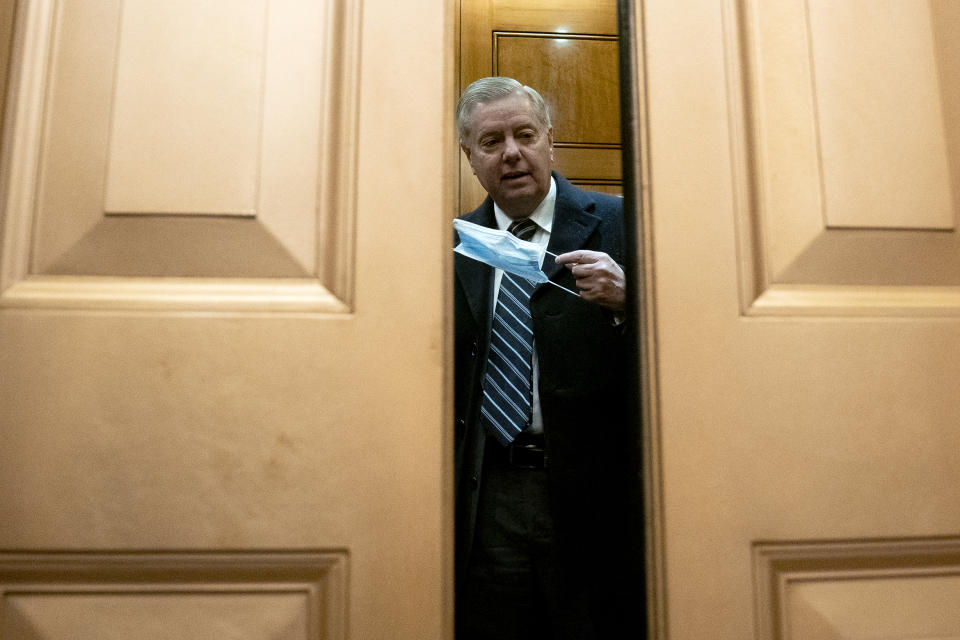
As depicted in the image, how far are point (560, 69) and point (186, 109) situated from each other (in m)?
1.72

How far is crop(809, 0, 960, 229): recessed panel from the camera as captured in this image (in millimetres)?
793

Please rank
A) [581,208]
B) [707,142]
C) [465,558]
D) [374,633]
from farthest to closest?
[581,208] < [465,558] < [707,142] < [374,633]

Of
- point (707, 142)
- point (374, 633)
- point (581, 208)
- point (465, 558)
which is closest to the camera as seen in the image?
point (374, 633)

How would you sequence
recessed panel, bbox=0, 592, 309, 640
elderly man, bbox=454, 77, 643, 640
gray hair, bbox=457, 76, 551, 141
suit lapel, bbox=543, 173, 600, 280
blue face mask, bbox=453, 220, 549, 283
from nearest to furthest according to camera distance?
recessed panel, bbox=0, 592, 309, 640 → blue face mask, bbox=453, 220, 549, 283 → elderly man, bbox=454, 77, 643, 640 → suit lapel, bbox=543, 173, 600, 280 → gray hair, bbox=457, 76, 551, 141

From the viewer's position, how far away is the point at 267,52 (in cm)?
76

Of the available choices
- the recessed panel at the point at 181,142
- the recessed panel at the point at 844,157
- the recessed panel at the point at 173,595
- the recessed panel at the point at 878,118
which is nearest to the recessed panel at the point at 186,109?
the recessed panel at the point at 181,142

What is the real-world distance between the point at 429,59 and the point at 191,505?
523 millimetres

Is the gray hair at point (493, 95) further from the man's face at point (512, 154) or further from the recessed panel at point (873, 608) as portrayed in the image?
the recessed panel at point (873, 608)

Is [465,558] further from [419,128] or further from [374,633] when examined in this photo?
[419,128]

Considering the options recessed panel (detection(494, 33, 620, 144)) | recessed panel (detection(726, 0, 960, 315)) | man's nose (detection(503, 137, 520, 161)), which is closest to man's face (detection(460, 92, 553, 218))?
man's nose (detection(503, 137, 520, 161))

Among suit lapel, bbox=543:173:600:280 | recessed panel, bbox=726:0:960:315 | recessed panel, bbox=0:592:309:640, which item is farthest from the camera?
suit lapel, bbox=543:173:600:280

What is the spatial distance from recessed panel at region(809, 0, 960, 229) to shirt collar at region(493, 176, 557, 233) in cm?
88

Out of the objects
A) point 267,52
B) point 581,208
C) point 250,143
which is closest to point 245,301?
point 250,143

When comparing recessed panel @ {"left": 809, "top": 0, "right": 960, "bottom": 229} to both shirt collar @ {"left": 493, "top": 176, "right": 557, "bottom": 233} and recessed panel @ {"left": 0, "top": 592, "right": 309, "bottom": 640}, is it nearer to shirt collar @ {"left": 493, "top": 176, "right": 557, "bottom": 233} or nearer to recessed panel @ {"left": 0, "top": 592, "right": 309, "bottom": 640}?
recessed panel @ {"left": 0, "top": 592, "right": 309, "bottom": 640}
